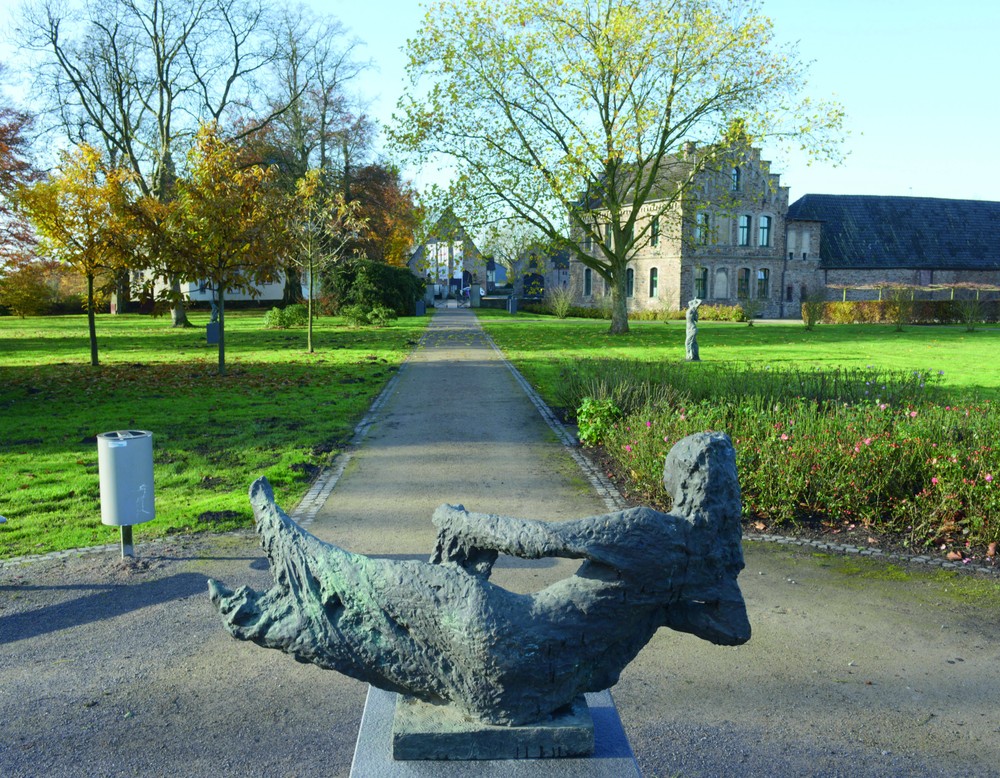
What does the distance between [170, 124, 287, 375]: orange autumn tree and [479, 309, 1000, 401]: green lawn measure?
710 cm

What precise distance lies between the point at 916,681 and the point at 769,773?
1.51m

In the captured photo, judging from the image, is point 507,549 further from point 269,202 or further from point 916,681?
point 269,202

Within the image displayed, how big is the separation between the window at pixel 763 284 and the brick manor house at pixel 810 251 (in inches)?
2.7

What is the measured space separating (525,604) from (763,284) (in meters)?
54.0

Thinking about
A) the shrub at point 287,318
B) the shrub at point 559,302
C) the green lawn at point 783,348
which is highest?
the shrub at point 559,302

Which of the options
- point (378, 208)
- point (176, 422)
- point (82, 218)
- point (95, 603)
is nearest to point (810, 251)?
point (378, 208)

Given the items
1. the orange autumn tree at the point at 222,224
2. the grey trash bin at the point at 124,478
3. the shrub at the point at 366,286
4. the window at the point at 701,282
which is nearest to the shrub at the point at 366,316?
the shrub at the point at 366,286

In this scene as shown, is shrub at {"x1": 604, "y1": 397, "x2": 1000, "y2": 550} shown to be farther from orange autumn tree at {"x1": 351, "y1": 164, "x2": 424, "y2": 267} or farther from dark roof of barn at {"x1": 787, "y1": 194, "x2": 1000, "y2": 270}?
dark roof of barn at {"x1": 787, "y1": 194, "x2": 1000, "y2": 270}

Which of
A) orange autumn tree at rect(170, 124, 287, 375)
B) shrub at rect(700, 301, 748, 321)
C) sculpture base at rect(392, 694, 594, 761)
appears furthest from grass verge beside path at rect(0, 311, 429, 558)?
shrub at rect(700, 301, 748, 321)

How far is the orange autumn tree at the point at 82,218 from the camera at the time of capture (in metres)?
18.3

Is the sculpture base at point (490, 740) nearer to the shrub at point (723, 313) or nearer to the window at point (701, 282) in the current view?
the shrub at point (723, 313)

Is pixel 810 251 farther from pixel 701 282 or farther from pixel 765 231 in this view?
pixel 701 282

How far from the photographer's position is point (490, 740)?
2.72m

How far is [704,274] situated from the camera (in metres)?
51.9
